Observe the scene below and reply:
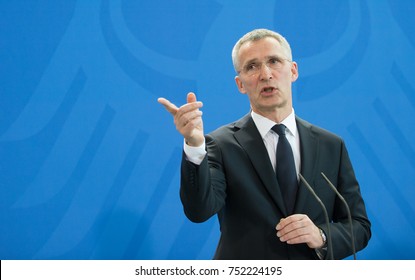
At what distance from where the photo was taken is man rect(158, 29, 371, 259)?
4.97 ft

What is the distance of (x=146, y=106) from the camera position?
3.19 meters

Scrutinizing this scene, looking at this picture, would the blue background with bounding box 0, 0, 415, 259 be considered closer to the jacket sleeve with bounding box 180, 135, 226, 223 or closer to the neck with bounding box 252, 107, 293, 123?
the neck with bounding box 252, 107, 293, 123

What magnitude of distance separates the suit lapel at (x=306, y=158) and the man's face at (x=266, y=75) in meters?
0.10

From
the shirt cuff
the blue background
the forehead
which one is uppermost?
the blue background

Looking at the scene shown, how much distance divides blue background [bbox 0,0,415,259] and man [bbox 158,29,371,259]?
1.41m

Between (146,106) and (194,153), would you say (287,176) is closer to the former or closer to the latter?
(194,153)

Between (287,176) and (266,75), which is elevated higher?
(266,75)

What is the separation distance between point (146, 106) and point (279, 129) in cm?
156

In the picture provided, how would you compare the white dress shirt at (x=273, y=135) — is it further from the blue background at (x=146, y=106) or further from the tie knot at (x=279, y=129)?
the blue background at (x=146, y=106)

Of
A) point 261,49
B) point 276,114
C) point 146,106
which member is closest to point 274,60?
point 261,49

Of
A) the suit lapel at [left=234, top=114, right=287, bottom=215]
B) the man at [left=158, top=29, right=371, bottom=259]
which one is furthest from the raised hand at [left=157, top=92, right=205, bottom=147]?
the suit lapel at [left=234, top=114, right=287, bottom=215]

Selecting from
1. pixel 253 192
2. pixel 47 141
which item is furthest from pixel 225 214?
pixel 47 141

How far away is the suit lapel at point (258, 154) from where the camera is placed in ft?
5.41

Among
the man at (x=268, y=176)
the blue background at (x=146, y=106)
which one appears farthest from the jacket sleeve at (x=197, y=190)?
the blue background at (x=146, y=106)
